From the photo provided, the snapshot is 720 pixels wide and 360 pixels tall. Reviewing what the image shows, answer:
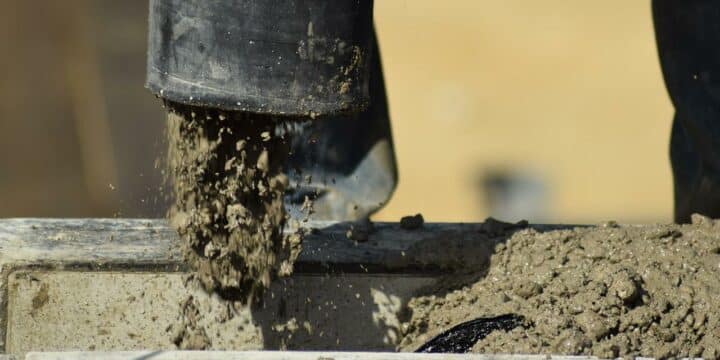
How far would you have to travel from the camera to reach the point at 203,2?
5.35 ft

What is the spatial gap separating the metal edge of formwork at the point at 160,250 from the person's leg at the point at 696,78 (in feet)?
1.76

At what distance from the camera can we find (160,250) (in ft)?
6.84

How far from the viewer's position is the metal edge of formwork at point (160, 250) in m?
2.06

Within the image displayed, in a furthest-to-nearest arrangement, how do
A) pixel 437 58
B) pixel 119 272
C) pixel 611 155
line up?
pixel 437 58 → pixel 611 155 → pixel 119 272

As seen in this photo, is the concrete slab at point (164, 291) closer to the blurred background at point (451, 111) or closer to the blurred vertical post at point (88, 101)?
the blurred background at point (451, 111)

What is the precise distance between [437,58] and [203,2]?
4.19 m

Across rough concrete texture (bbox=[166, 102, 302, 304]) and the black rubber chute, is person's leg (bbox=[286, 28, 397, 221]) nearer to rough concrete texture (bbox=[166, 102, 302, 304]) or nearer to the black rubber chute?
rough concrete texture (bbox=[166, 102, 302, 304])

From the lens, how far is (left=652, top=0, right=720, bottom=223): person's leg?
2441 millimetres

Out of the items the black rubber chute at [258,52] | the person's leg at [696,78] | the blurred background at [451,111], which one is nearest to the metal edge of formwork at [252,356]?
the black rubber chute at [258,52]

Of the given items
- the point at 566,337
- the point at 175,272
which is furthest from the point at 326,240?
the point at 566,337

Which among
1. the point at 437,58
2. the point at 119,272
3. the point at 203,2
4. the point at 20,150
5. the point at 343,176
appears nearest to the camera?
the point at 203,2

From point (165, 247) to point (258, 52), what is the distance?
22.6 inches

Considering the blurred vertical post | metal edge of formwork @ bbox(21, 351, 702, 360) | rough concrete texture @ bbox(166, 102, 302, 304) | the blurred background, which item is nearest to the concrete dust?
rough concrete texture @ bbox(166, 102, 302, 304)

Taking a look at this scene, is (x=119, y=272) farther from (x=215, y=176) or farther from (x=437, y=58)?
(x=437, y=58)
